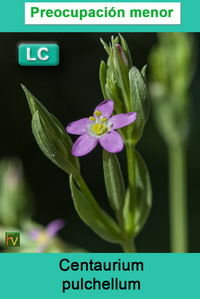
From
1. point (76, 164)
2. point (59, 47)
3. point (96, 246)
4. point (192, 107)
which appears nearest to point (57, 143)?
point (76, 164)

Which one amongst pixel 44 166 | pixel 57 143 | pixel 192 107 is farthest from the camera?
pixel 44 166

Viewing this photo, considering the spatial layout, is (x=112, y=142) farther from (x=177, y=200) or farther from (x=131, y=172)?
(x=177, y=200)

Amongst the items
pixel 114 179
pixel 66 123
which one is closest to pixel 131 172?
pixel 114 179

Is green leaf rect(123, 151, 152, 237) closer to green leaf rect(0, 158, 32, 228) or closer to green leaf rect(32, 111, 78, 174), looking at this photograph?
green leaf rect(32, 111, 78, 174)

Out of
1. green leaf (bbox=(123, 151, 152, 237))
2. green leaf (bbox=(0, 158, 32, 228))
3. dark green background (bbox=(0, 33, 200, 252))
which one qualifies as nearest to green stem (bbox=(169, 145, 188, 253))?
dark green background (bbox=(0, 33, 200, 252))

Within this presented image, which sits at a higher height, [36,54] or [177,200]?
[36,54]
